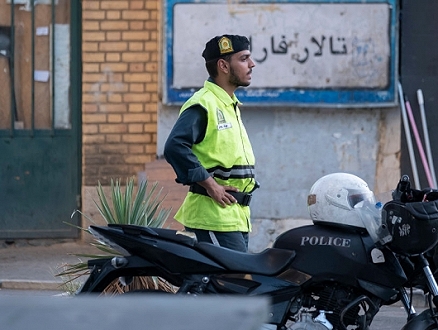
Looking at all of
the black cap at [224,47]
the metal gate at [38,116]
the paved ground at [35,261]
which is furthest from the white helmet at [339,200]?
the metal gate at [38,116]

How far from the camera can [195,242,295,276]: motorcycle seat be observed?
14.5ft

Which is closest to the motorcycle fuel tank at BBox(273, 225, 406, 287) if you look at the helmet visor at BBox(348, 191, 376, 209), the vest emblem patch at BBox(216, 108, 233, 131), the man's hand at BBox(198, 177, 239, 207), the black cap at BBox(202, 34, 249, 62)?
the helmet visor at BBox(348, 191, 376, 209)

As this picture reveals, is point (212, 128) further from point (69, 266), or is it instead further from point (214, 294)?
point (69, 266)

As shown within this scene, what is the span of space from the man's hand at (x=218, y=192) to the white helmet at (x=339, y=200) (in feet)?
1.63

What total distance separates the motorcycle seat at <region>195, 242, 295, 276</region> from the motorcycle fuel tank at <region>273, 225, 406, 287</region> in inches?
2.2

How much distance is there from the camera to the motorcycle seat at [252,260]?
443 cm

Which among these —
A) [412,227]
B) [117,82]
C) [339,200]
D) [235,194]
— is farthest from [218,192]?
[117,82]

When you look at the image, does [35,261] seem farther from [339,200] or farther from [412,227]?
[412,227]

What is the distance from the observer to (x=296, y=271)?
4.42 m

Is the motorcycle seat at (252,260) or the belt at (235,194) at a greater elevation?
the belt at (235,194)

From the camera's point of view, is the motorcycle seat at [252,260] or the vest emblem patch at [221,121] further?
the vest emblem patch at [221,121]

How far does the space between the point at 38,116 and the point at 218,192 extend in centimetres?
520

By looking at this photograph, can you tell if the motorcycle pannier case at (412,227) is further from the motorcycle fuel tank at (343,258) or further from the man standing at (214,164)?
the man standing at (214,164)

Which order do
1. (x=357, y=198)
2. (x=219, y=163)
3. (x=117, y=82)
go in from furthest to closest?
(x=117, y=82) → (x=219, y=163) → (x=357, y=198)
